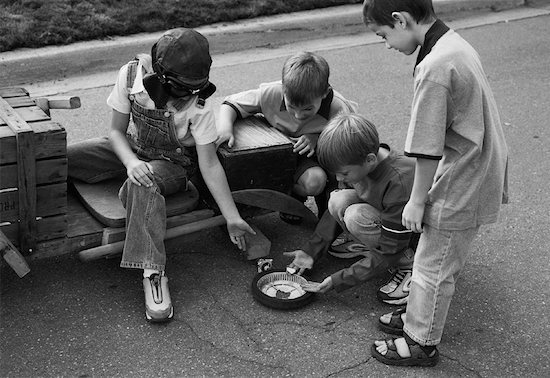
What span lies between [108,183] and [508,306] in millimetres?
1775

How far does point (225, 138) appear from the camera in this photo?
12.2 feet

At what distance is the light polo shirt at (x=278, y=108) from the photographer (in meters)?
3.88

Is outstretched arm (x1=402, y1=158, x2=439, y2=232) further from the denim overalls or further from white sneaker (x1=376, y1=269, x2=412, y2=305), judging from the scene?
the denim overalls

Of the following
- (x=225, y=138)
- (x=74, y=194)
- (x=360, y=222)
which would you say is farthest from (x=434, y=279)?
(x=74, y=194)

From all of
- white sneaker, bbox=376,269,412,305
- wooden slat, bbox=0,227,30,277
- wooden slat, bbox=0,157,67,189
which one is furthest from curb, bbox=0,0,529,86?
white sneaker, bbox=376,269,412,305

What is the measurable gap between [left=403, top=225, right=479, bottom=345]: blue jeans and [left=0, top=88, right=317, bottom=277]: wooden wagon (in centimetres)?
85

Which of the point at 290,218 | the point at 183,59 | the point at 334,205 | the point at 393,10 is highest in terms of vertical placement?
the point at 393,10

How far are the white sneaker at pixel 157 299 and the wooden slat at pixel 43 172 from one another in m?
0.53

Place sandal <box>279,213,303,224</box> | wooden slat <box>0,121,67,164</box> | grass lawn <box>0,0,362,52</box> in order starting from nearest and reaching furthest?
wooden slat <box>0,121,67,164</box>, sandal <box>279,213,303,224</box>, grass lawn <box>0,0,362,52</box>

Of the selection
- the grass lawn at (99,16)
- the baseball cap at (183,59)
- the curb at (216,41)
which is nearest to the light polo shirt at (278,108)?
the baseball cap at (183,59)

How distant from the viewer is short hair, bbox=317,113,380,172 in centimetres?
328

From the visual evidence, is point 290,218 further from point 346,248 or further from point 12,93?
point 12,93

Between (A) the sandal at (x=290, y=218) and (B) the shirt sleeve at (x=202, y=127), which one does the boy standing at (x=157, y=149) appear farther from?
(A) the sandal at (x=290, y=218)

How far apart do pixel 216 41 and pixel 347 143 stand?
3689mm
